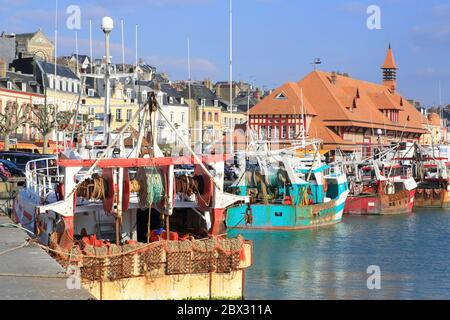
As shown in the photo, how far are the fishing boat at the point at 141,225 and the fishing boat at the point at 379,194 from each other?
34722 millimetres

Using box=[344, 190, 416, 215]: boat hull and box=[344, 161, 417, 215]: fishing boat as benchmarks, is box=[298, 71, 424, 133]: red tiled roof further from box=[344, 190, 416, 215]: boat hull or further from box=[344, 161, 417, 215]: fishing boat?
box=[344, 190, 416, 215]: boat hull

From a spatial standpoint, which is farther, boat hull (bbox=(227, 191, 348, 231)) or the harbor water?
boat hull (bbox=(227, 191, 348, 231))

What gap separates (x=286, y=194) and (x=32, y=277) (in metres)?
32.5

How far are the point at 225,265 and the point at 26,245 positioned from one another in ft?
15.9

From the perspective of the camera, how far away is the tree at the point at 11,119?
63062 mm

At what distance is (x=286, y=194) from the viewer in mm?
48438

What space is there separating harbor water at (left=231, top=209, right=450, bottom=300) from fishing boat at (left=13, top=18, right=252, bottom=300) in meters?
3.60

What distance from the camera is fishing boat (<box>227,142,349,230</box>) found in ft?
149

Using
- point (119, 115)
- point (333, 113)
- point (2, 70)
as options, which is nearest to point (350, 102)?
point (333, 113)

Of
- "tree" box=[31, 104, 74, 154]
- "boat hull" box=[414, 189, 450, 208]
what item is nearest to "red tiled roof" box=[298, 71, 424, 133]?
"boat hull" box=[414, 189, 450, 208]

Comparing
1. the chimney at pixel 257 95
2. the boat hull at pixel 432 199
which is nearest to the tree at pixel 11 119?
the boat hull at pixel 432 199

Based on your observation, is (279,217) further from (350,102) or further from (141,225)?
(350,102)
